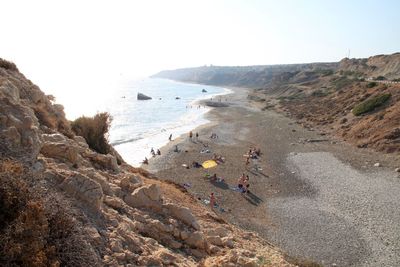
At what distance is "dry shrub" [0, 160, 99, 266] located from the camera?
5254mm

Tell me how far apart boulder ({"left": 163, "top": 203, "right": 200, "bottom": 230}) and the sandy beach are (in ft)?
26.0

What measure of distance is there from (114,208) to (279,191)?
60.5 ft

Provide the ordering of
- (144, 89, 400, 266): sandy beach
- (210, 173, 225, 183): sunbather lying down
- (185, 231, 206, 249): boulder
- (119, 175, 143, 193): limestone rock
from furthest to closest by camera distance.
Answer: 1. (210, 173, 225, 183): sunbather lying down
2. (144, 89, 400, 266): sandy beach
3. (119, 175, 143, 193): limestone rock
4. (185, 231, 206, 249): boulder

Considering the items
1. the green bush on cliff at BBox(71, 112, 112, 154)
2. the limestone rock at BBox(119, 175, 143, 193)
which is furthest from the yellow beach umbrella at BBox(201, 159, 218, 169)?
the limestone rock at BBox(119, 175, 143, 193)

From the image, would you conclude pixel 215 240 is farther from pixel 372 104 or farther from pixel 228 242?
pixel 372 104

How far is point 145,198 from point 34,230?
525 centimetres

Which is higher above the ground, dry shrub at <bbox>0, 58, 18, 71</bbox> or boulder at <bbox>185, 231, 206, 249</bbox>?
dry shrub at <bbox>0, 58, 18, 71</bbox>

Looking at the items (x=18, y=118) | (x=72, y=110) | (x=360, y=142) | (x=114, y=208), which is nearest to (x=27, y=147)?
(x=18, y=118)

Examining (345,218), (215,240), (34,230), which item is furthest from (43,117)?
(345,218)

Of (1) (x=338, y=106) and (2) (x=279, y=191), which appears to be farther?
(1) (x=338, y=106)

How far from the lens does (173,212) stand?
10.8m

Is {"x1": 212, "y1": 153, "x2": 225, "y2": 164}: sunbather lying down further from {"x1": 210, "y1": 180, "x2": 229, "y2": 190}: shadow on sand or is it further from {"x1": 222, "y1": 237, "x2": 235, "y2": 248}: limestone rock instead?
{"x1": 222, "y1": 237, "x2": 235, "y2": 248}: limestone rock

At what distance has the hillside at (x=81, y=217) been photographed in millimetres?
5672

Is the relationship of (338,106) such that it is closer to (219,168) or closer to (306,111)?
(306,111)
